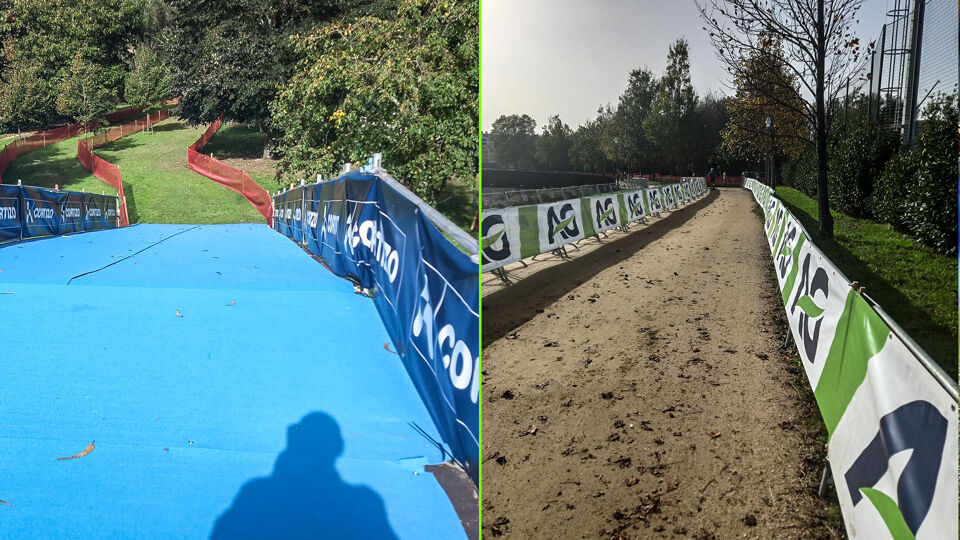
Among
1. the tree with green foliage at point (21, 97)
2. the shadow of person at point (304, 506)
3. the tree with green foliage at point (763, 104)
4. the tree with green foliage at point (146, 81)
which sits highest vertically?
the tree with green foliage at point (146, 81)

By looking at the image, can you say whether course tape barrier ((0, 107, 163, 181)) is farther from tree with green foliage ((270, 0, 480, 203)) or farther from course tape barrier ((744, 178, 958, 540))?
course tape barrier ((744, 178, 958, 540))

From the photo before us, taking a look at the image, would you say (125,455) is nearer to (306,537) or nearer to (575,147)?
(306,537)

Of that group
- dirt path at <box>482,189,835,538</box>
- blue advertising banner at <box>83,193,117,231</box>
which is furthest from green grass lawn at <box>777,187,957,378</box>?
blue advertising banner at <box>83,193,117,231</box>

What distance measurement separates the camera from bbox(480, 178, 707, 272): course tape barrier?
863 cm

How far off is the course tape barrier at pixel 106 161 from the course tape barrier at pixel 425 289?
2071 cm

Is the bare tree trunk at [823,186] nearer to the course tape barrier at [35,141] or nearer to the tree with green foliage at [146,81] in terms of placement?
the course tape barrier at [35,141]

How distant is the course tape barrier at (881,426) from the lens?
6.36ft

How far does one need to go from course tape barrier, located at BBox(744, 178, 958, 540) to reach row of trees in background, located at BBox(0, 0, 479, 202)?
8193mm

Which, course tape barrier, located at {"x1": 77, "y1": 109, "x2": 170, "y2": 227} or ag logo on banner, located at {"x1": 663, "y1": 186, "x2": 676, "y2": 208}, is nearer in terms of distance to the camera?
ag logo on banner, located at {"x1": 663, "y1": 186, "x2": 676, "y2": 208}

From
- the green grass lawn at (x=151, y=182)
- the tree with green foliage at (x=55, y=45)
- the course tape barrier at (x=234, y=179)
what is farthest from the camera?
the tree with green foliage at (x=55, y=45)

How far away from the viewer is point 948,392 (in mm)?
1916

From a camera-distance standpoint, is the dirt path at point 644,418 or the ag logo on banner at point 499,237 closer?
the dirt path at point 644,418

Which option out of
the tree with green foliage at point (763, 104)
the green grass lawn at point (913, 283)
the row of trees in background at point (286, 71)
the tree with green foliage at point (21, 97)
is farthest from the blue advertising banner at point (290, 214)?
the tree with green foliage at point (21, 97)

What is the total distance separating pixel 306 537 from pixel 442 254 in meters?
1.52
